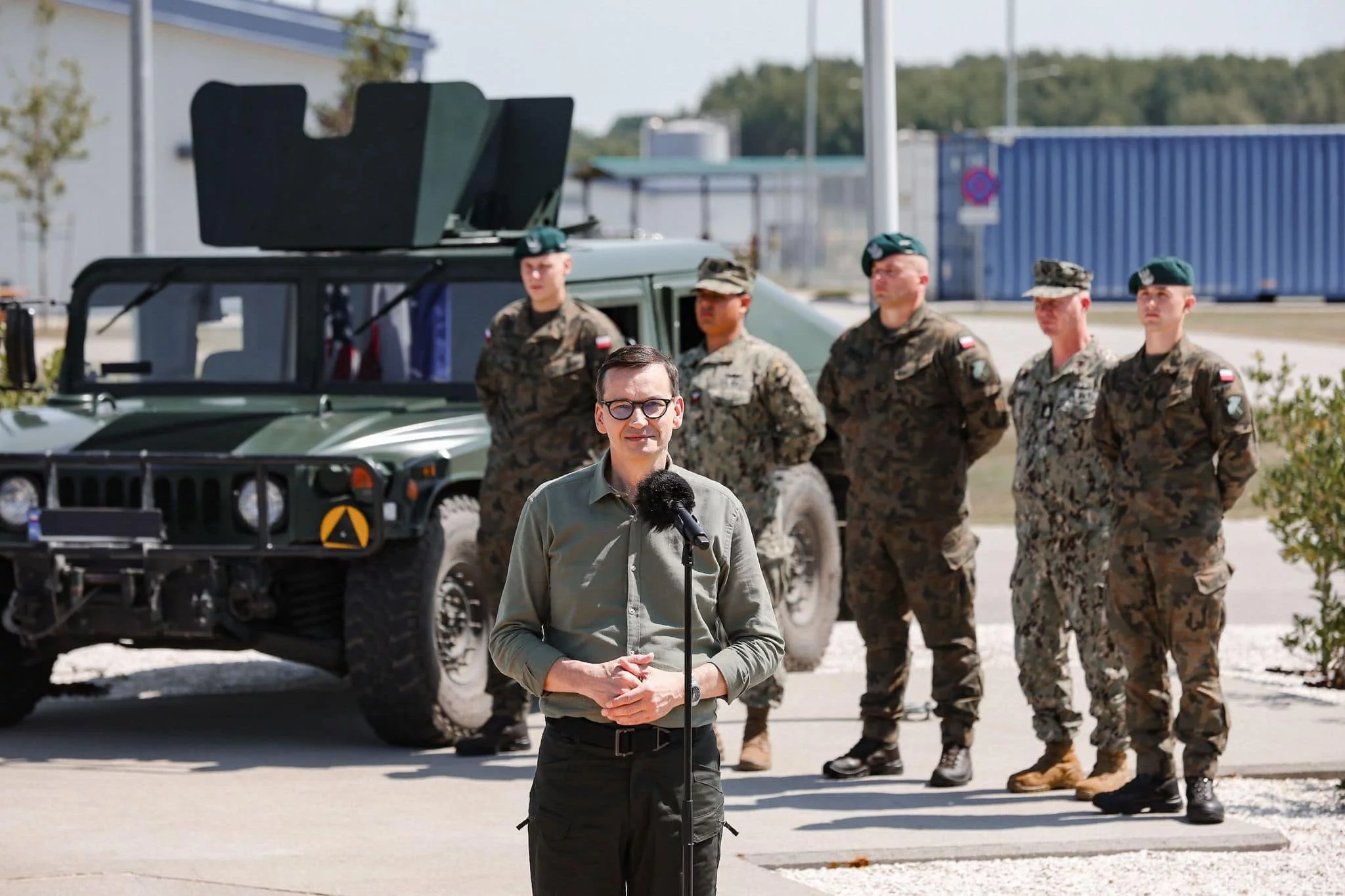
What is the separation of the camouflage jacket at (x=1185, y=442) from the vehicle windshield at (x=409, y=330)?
10.1ft

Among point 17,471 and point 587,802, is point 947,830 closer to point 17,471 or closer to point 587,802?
point 587,802

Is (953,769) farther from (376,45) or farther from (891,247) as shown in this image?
(376,45)

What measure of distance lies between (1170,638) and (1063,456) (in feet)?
2.48

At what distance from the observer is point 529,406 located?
814cm

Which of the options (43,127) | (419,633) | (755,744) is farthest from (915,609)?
(43,127)

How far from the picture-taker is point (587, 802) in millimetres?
4145

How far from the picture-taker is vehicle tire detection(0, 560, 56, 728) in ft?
28.0

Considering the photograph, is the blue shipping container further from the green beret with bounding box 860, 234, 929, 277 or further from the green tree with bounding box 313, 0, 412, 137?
the green beret with bounding box 860, 234, 929, 277

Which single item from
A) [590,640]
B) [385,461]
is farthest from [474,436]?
[590,640]

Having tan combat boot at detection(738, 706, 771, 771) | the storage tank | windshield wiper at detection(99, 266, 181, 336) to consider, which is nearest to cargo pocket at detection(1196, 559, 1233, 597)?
tan combat boot at detection(738, 706, 771, 771)

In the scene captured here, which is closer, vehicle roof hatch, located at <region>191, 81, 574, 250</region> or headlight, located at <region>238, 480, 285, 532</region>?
headlight, located at <region>238, 480, 285, 532</region>

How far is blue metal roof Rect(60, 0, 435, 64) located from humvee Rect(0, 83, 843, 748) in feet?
118

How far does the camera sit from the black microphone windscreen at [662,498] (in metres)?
4.04

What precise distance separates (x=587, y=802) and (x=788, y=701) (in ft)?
17.6
